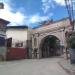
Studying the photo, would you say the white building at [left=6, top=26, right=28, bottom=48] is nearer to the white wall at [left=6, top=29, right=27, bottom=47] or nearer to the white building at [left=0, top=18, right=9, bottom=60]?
the white wall at [left=6, top=29, right=27, bottom=47]

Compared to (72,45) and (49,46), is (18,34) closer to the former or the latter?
(49,46)

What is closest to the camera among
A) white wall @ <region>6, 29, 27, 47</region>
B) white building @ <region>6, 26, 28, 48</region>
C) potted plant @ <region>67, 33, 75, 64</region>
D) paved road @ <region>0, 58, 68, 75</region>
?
paved road @ <region>0, 58, 68, 75</region>

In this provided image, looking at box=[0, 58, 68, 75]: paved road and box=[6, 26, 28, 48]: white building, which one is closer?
box=[0, 58, 68, 75]: paved road

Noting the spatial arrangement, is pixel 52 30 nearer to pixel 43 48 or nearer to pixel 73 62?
pixel 43 48

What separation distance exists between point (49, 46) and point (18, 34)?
812 cm

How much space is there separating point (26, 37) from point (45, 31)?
616cm

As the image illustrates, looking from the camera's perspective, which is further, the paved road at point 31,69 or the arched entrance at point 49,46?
the arched entrance at point 49,46

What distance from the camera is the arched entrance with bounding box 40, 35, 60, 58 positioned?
46.2 metres

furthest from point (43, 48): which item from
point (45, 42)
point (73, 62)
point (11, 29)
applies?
point (73, 62)

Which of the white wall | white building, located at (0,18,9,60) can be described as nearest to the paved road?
white building, located at (0,18,9,60)

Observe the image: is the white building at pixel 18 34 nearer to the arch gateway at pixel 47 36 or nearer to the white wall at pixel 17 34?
the white wall at pixel 17 34

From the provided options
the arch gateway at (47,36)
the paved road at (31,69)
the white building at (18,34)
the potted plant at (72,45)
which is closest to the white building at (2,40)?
the white building at (18,34)

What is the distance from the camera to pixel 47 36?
4350 cm

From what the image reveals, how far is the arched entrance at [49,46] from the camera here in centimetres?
4625
